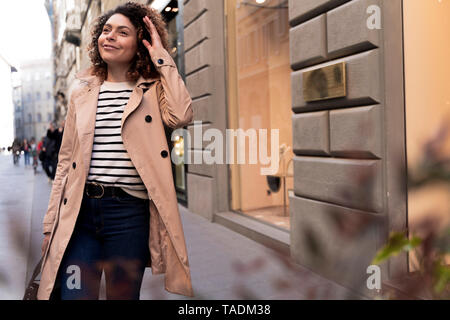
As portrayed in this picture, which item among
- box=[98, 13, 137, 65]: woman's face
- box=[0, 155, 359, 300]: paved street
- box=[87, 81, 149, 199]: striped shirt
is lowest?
box=[0, 155, 359, 300]: paved street

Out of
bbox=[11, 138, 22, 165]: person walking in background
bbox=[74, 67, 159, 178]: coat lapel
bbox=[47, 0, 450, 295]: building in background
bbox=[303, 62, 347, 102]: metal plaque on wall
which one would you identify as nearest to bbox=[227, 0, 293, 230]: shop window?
bbox=[47, 0, 450, 295]: building in background

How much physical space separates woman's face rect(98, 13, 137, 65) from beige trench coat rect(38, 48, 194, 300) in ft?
0.40

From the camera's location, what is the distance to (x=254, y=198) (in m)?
6.80

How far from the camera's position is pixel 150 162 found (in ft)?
6.19

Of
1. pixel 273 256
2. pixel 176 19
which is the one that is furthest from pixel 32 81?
pixel 176 19

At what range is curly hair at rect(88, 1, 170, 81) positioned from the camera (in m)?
2.00

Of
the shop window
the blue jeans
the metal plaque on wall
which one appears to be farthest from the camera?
the shop window

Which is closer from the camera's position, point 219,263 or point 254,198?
point 219,263

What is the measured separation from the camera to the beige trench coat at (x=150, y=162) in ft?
6.14

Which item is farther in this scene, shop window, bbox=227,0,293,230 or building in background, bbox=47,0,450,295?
shop window, bbox=227,0,293,230

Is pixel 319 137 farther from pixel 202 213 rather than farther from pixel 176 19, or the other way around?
pixel 176 19

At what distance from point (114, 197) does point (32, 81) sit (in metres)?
0.91

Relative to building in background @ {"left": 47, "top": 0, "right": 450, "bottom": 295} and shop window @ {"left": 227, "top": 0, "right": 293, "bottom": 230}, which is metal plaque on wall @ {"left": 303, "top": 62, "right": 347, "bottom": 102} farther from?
shop window @ {"left": 227, "top": 0, "right": 293, "bottom": 230}
